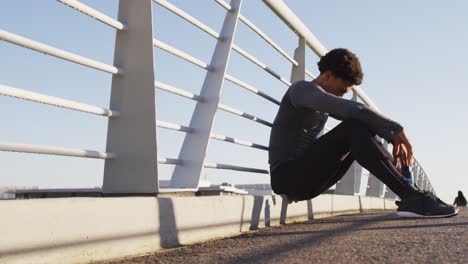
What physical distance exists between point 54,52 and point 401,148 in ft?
5.87

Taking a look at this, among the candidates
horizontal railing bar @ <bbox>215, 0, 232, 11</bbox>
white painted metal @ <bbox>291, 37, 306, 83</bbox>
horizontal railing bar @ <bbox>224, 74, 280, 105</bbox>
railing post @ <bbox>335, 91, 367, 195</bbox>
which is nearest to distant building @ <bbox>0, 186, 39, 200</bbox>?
horizontal railing bar @ <bbox>224, 74, 280, 105</bbox>

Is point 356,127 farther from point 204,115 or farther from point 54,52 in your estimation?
point 54,52

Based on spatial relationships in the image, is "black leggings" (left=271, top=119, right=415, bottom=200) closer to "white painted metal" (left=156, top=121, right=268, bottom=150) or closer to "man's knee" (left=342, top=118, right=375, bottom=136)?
"man's knee" (left=342, top=118, right=375, bottom=136)

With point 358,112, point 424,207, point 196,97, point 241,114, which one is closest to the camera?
point 424,207

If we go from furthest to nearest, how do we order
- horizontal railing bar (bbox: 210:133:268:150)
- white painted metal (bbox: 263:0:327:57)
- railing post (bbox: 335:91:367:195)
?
railing post (bbox: 335:91:367:195)
white painted metal (bbox: 263:0:327:57)
horizontal railing bar (bbox: 210:133:268:150)

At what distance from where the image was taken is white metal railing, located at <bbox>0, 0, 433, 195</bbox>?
8.55 ft

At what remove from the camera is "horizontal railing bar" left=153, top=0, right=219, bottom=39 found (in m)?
3.41

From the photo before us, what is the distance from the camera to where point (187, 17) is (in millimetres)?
3754

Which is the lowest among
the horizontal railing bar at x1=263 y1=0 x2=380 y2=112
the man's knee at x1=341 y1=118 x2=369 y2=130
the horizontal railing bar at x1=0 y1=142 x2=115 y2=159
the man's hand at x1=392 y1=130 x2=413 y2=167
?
the horizontal railing bar at x1=0 y1=142 x2=115 y2=159

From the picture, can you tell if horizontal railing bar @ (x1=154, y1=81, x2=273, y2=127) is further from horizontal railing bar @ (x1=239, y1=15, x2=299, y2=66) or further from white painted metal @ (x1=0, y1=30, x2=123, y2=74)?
horizontal railing bar @ (x1=239, y1=15, x2=299, y2=66)

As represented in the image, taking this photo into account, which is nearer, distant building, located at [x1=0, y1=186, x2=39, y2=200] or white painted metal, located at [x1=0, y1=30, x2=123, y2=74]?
white painted metal, located at [x1=0, y1=30, x2=123, y2=74]

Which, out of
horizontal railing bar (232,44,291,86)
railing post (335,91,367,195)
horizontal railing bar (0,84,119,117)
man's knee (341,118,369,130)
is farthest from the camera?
railing post (335,91,367,195)

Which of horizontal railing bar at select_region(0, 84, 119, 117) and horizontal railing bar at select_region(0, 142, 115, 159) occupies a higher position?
horizontal railing bar at select_region(0, 84, 119, 117)

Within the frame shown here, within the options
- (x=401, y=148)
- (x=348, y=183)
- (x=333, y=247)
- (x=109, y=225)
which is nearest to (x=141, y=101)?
(x=109, y=225)
